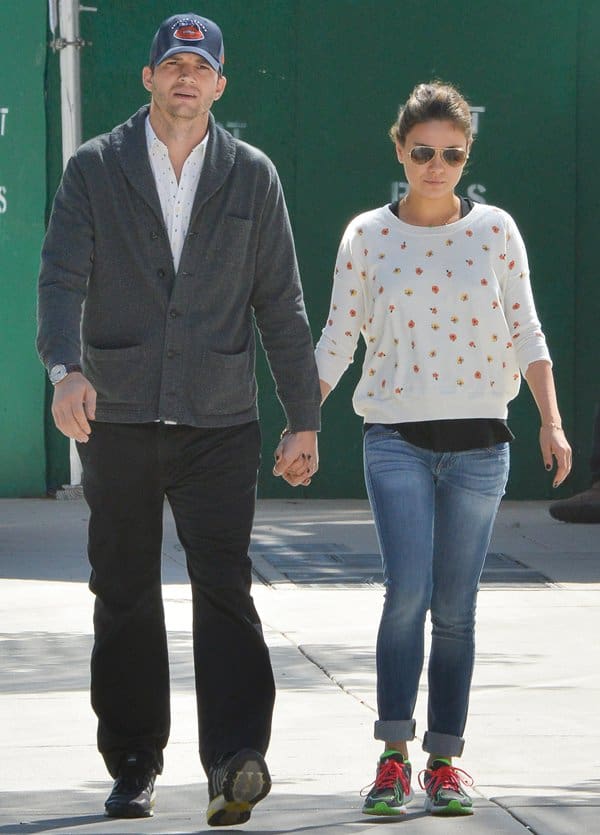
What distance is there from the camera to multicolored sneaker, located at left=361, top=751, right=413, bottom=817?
470cm

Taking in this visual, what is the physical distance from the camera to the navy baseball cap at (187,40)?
181 inches

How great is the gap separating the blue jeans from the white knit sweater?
0.13 meters

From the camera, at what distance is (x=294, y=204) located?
13352 millimetres

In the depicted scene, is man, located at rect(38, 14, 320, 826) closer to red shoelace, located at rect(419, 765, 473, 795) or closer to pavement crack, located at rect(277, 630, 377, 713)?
red shoelace, located at rect(419, 765, 473, 795)

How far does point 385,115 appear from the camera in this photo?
13.4m

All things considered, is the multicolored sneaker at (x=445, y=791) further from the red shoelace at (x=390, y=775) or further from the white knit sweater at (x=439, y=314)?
the white knit sweater at (x=439, y=314)

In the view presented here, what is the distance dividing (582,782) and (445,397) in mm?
1156

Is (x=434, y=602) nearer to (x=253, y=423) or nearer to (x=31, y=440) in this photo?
(x=253, y=423)

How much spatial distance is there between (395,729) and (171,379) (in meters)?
1.07

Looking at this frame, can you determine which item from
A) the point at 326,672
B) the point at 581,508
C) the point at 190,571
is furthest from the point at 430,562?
the point at 581,508

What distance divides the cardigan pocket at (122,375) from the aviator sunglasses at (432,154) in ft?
2.96

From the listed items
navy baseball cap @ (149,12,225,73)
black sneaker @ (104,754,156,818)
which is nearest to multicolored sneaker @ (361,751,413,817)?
black sneaker @ (104,754,156,818)

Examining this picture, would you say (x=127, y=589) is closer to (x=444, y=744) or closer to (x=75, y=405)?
(x=75, y=405)

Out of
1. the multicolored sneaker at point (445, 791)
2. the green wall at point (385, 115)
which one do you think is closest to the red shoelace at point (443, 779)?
the multicolored sneaker at point (445, 791)
